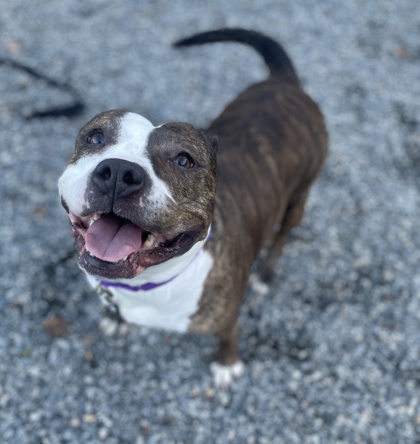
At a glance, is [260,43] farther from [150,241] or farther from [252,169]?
[150,241]

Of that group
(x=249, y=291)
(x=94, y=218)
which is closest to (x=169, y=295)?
(x=94, y=218)

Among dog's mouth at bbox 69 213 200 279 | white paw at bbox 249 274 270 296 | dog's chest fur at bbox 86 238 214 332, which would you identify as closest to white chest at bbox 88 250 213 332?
dog's chest fur at bbox 86 238 214 332

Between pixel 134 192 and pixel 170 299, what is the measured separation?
937 mm

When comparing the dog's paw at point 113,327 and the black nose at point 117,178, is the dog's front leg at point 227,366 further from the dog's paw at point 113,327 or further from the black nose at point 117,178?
the black nose at point 117,178

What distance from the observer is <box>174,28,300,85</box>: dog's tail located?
395 centimetres

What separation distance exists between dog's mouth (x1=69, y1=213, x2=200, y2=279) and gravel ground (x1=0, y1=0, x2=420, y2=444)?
1.83m

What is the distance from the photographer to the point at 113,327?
4109 mm

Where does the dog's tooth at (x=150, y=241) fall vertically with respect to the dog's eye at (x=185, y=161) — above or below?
below

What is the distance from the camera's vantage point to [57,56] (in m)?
6.00

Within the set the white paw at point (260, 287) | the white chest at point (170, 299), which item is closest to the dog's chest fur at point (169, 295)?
the white chest at point (170, 299)

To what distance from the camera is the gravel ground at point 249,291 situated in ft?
12.7

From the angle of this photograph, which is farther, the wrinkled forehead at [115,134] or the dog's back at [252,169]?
the dog's back at [252,169]

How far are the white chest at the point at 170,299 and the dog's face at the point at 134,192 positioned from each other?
1.28ft

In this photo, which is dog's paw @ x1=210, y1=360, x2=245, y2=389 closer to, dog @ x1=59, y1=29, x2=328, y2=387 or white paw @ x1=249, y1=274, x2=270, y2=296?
dog @ x1=59, y1=29, x2=328, y2=387
